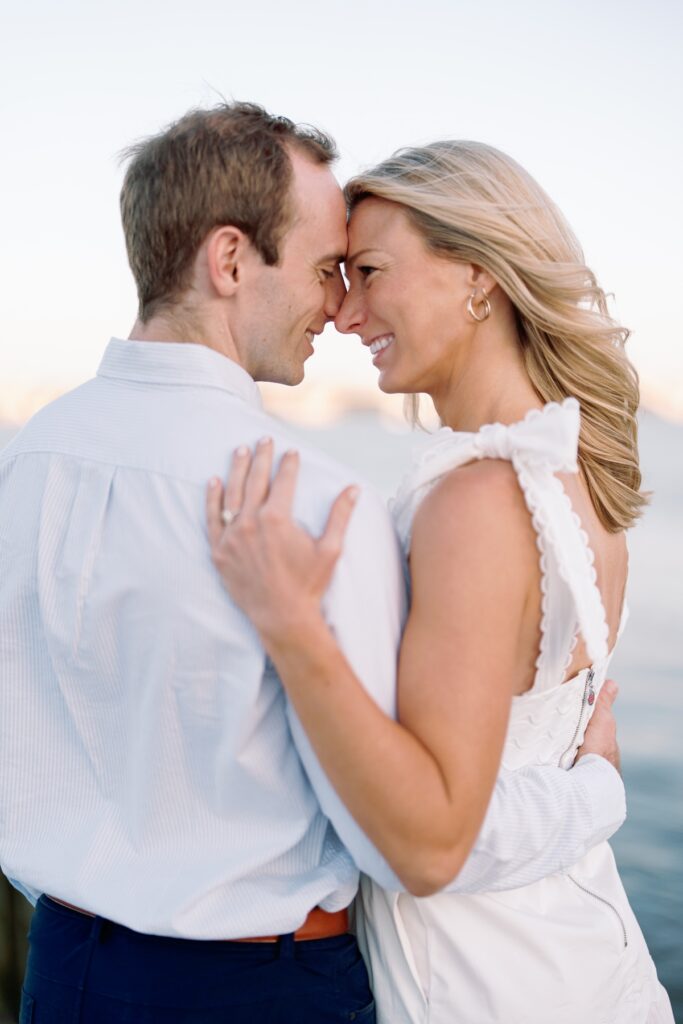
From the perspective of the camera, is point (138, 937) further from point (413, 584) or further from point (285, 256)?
point (285, 256)

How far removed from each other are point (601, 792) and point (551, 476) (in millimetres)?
554

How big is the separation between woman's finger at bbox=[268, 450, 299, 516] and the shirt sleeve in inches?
3.5

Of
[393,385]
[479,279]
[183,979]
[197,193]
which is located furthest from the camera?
[393,385]

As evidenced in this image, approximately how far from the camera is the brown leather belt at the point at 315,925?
5.30 ft

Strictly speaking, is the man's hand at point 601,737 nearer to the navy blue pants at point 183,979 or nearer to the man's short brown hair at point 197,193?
the navy blue pants at point 183,979

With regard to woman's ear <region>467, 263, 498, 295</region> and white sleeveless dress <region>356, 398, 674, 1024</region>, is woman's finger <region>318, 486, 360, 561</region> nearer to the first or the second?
white sleeveless dress <region>356, 398, 674, 1024</region>

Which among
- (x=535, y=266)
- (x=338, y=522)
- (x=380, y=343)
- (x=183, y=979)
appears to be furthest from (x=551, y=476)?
(x=183, y=979)

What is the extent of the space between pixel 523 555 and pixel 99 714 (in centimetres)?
63

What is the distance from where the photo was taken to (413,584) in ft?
5.08

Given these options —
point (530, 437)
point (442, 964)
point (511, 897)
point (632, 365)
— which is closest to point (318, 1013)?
point (442, 964)

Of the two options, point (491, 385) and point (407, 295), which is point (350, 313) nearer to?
point (407, 295)

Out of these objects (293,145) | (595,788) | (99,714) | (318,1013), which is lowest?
(318,1013)

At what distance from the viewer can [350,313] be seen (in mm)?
2248

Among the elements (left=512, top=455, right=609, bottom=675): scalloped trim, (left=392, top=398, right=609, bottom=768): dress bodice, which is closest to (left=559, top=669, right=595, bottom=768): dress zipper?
(left=392, top=398, right=609, bottom=768): dress bodice
